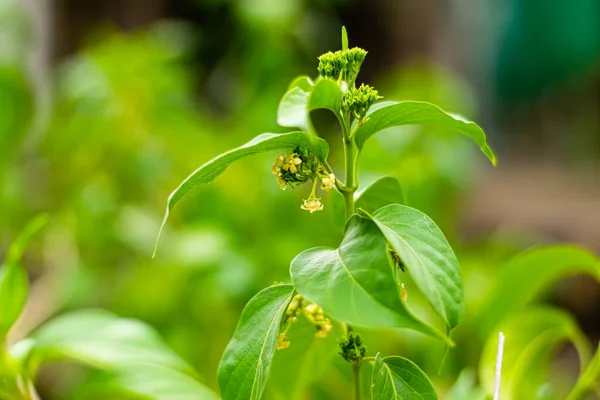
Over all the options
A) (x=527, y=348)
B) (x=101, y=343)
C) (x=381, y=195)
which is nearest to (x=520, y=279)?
(x=527, y=348)

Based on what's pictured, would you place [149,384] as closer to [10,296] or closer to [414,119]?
[10,296]

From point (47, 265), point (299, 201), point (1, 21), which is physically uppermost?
point (1, 21)

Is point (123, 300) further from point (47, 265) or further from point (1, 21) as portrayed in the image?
point (1, 21)

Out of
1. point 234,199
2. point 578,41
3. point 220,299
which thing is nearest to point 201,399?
point 220,299

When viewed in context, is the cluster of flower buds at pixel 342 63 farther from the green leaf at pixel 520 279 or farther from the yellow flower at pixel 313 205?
the green leaf at pixel 520 279

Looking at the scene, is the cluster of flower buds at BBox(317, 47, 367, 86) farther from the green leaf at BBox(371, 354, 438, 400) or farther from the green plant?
the green leaf at BBox(371, 354, 438, 400)

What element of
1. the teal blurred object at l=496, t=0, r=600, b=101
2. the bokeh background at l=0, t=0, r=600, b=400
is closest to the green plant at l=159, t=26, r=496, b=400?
the bokeh background at l=0, t=0, r=600, b=400
